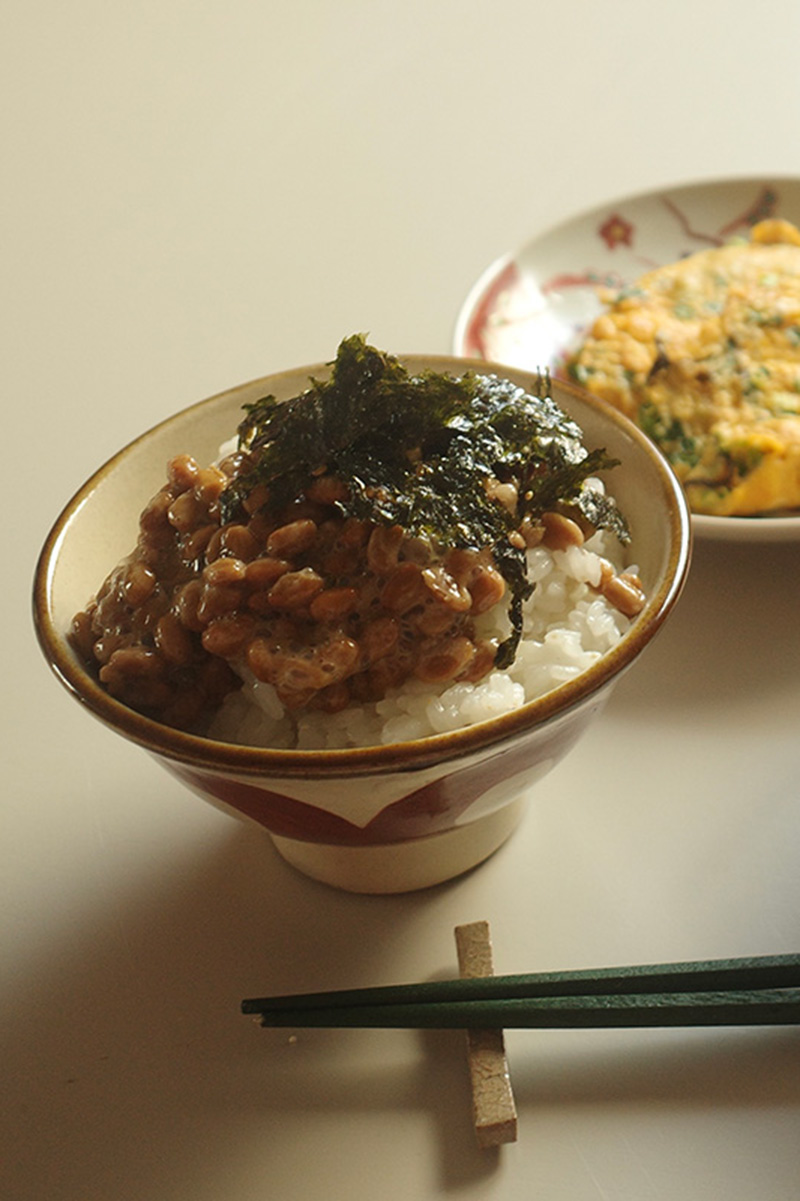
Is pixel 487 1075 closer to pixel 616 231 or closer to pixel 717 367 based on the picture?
pixel 717 367

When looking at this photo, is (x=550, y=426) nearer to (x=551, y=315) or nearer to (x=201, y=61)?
(x=551, y=315)

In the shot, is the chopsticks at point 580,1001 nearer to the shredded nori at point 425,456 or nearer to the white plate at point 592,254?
the shredded nori at point 425,456

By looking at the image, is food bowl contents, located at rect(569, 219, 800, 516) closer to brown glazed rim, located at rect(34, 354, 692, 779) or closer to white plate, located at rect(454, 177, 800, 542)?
white plate, located at rect(454, 177, 800, 542)

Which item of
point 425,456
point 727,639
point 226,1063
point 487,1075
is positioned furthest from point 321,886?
point 727,639

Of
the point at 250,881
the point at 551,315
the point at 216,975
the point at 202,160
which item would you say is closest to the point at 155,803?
the point at 250,881

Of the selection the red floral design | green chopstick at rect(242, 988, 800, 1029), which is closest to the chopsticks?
green chopstick at rect(242, 988, 800, 1029)

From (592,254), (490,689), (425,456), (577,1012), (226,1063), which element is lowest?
(226,1063)
